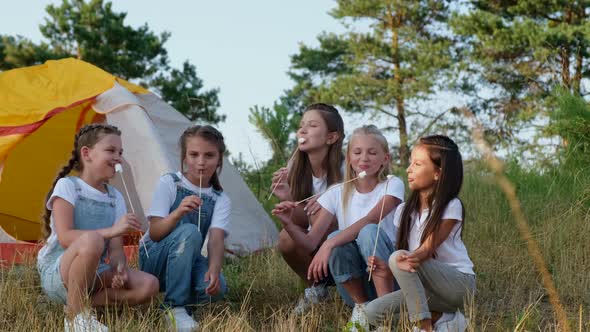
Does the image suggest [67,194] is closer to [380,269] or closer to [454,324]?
[380,269]

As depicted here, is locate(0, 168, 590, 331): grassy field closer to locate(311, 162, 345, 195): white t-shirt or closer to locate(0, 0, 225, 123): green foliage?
locate(311, 162, 345, 195): white t-shirt

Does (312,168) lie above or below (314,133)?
below

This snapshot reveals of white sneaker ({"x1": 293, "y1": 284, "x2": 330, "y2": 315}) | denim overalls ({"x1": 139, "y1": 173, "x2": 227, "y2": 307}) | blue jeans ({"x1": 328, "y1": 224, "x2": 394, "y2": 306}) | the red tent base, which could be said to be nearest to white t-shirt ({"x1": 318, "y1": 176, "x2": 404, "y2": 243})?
blue jeans ({"x1": 328, "y1": 224, "x2": 394, "y2": 306})

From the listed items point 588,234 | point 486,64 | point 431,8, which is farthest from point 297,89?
point 588,234

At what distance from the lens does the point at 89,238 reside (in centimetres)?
302

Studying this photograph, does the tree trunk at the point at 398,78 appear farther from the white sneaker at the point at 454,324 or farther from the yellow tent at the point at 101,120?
the white sneaker at the point at 454,324

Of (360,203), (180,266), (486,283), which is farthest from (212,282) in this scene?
(486,283)

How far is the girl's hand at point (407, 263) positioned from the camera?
292 centimetres

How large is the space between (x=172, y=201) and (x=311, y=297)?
0.78 metres

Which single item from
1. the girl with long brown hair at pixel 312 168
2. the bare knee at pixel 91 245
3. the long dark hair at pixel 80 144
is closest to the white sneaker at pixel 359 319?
the girl with long brown hair at pixel 312 168

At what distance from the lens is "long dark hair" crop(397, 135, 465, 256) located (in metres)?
3.05

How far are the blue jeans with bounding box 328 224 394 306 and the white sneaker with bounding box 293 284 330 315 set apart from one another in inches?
9.5

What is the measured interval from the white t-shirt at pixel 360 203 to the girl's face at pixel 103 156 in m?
0.94

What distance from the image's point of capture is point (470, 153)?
25.9 feet
